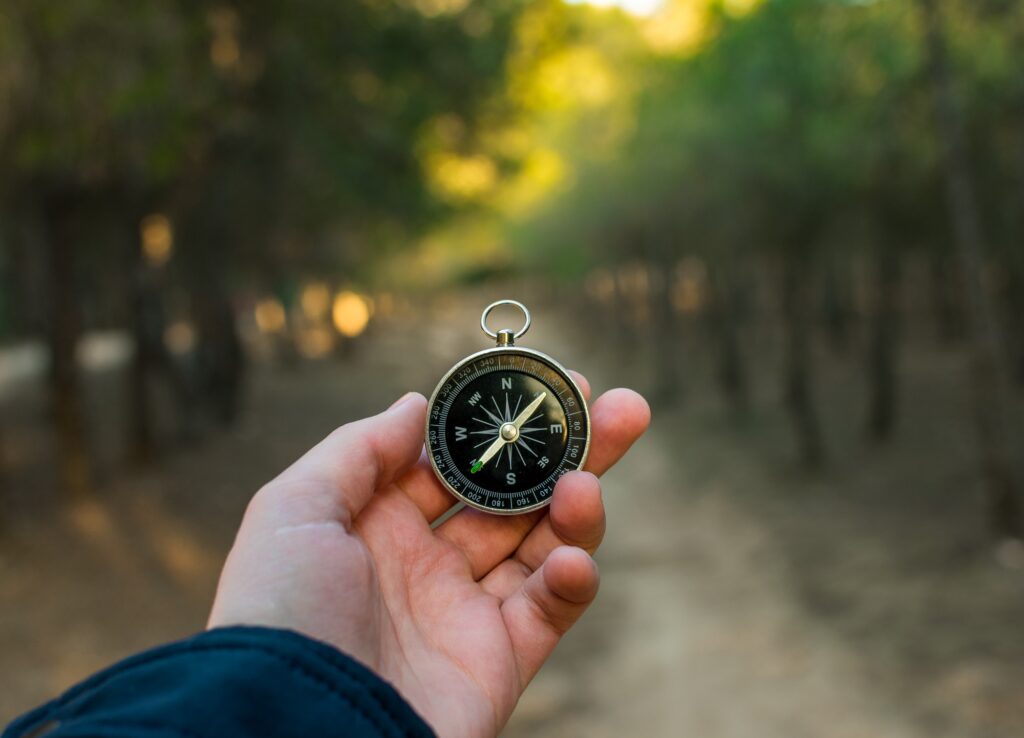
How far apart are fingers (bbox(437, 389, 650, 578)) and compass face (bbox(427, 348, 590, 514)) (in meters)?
0.06

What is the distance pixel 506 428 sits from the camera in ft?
8.63

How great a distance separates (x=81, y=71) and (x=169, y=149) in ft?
5.64

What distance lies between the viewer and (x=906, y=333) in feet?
110

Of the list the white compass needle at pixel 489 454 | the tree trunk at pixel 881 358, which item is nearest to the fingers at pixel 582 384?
the white compass needle at pixel 489 454

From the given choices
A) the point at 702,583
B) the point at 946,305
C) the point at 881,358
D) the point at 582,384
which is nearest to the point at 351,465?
the point at 582,384

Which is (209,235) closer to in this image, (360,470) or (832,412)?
(832,412)

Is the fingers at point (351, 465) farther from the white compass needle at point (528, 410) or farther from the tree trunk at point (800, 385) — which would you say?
the tree trunk at point (800, 385)

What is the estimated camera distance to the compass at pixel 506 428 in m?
2.63

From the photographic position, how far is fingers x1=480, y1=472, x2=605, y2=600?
8.00ft

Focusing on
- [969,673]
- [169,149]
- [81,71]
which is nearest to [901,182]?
[969,673]

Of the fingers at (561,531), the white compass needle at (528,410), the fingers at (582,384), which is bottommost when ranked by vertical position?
the fingers at (561,531)

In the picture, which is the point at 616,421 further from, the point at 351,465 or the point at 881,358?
the point at 881,358

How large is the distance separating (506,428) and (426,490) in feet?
Result: 1.04

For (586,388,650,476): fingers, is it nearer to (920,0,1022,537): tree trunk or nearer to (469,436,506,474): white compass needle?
(469,436,506,474): white compass needle
